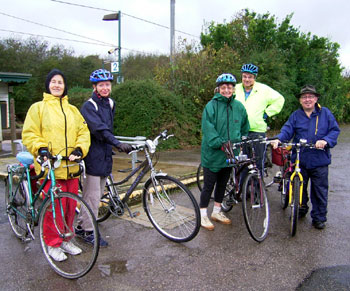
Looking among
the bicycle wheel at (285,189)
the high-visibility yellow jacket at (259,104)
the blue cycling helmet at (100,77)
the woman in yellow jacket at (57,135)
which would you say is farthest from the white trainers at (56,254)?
the high-visibility yellow jacket at (259,104)

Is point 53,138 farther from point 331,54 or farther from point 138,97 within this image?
point 331,54

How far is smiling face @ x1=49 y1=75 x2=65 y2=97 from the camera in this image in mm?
3307

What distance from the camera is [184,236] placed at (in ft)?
12.8

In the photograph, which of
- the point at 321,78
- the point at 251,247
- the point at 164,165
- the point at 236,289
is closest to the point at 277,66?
the point at 321,78

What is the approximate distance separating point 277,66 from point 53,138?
12.8 m

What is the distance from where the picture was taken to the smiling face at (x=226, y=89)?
407 cm

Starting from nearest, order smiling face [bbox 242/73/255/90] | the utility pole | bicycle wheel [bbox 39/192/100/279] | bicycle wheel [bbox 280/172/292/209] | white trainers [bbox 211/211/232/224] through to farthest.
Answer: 1. bicycle wheel [bbox 39/192/100/279]
2. white trainers [bbox 211/211/232/224]
3. bicycle wheel [bbox 280/172/292/209]
4. smiling face [bbox 242/73/255/90]
5. the utility pole

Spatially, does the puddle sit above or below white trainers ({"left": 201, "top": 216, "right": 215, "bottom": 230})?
below

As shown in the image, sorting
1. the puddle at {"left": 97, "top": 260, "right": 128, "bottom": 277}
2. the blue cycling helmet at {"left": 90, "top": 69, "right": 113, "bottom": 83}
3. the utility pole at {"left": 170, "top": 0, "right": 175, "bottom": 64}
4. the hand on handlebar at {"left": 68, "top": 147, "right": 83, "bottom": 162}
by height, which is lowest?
the puddle at {"left": 97, "top": 260, "right": 128, "bottom": 277}

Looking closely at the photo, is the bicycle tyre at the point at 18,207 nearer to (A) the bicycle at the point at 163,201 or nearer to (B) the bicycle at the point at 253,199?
(A) the bicycle at the point at 163,201

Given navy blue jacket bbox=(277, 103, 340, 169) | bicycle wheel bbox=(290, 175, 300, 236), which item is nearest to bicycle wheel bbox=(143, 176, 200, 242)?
bicycle wheel bbox=(290, 175, 300, 236)

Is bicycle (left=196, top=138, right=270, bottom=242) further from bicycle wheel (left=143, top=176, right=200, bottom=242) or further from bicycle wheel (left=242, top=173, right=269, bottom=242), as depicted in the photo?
bicycle wheel (left=143, top=176, right=200, bottom=242)

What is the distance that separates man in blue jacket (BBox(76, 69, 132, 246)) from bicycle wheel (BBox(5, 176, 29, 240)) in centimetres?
63

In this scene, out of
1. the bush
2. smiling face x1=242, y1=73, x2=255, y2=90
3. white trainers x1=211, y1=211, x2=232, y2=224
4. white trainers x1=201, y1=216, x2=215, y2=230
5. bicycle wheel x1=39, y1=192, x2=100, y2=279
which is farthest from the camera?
the bush
